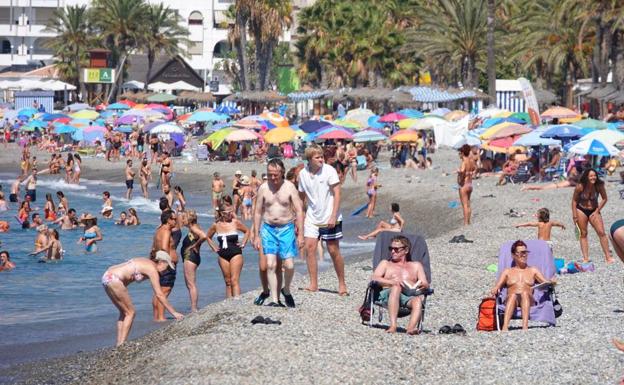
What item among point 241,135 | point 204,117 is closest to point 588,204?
point 241,135

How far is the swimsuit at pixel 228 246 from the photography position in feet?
43.6

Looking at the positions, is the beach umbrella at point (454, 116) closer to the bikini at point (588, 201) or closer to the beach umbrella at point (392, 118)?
the beach umbrella at point (392, 118)

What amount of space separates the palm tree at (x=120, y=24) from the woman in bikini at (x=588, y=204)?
58107 millimetres

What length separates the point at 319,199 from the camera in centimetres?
1178

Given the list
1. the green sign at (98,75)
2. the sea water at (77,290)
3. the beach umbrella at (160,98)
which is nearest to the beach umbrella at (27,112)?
the beach umbrella at (160,98)

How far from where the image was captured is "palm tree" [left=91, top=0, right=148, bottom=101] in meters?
71.9

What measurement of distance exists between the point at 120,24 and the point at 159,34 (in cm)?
456

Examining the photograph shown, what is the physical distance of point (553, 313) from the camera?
11.2 metres

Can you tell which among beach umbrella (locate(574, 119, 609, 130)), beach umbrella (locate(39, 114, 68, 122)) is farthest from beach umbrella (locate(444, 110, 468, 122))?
beach umbrella (locate(39, 114, 68, 122))

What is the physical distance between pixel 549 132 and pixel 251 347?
18981 millimetres

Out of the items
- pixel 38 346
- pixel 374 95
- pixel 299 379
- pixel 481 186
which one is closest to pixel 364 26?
pixel 374 95

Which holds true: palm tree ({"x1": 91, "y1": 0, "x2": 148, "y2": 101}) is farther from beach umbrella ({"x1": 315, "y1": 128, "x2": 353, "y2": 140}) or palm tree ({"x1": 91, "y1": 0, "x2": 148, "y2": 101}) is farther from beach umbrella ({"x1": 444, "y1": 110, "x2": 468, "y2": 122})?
beach umbrella ({"x1": 315, "y1": 128, "x2": 353, "y2": 140})

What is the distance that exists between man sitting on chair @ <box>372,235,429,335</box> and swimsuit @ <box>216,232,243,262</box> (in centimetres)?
274

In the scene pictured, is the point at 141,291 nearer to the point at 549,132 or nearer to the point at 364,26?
the point at 549,132
